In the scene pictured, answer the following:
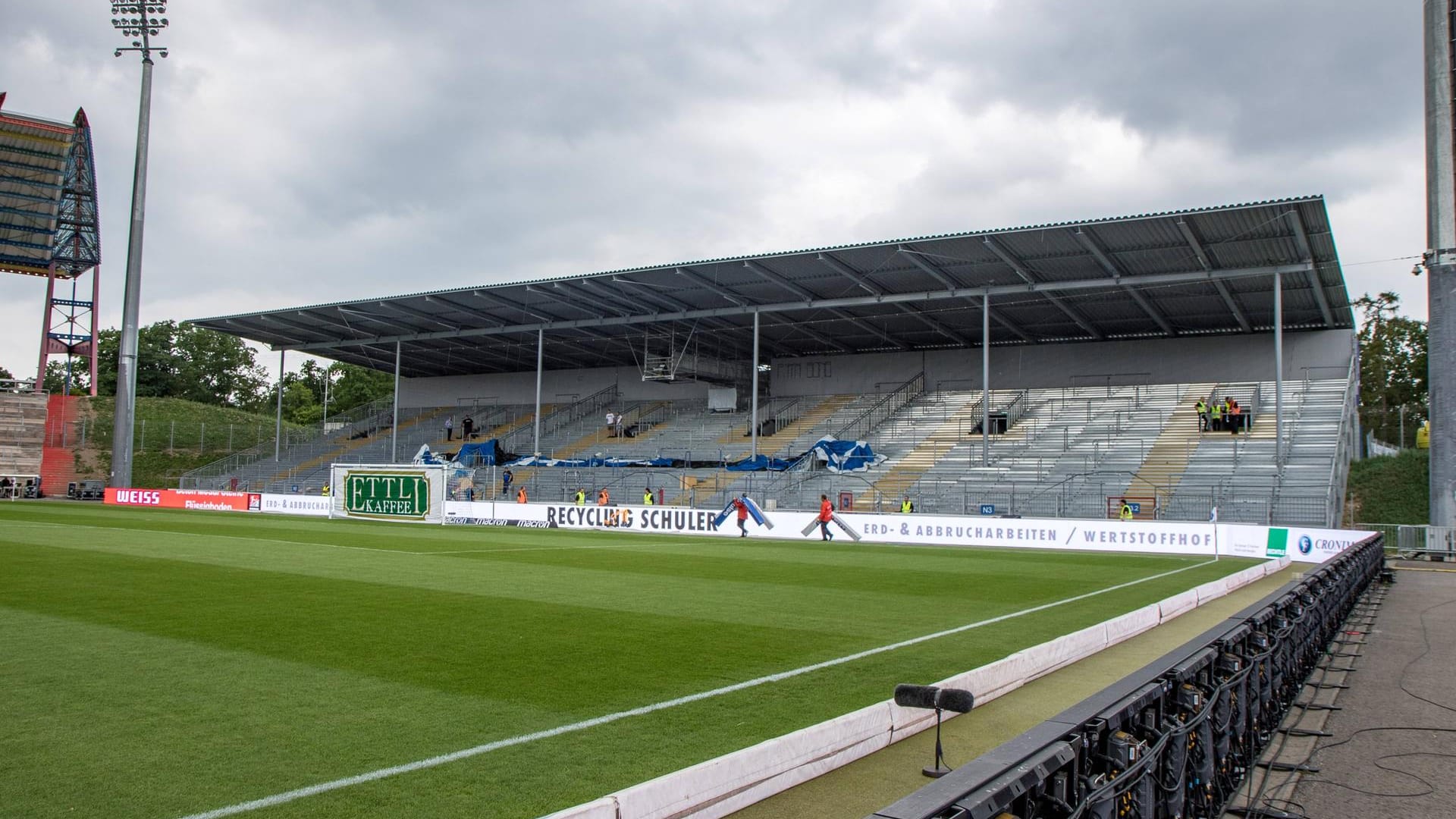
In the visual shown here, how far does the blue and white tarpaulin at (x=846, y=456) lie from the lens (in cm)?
3888

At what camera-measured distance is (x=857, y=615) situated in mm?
11992

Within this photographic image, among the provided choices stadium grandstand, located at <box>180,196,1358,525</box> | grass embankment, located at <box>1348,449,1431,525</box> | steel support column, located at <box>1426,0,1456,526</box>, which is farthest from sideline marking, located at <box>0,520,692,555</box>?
grass embankment, located at <box>1348,449,1431,525</box>

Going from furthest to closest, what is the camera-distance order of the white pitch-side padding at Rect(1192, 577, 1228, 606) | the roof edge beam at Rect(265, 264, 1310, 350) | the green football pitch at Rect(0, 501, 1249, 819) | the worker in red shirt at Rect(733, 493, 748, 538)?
the roof edge beam at Rect(265, 264, 1310, 350), the worker in red shirt at Rect(733, 493, 748, 538), the white pitch-side padding at Rect(1192, 577, 1228, 606), the green football pitch at Rect(0, 501, 1249, 819)

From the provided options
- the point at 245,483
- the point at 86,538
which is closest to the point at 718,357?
the point at 245,483

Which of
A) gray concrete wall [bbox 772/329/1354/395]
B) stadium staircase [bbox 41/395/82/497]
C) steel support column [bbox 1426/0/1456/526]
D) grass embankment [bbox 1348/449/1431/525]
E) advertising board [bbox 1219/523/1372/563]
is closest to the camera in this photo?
advertising board [bbox 1219/523/1372/563]

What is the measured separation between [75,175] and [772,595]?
60.0 metres

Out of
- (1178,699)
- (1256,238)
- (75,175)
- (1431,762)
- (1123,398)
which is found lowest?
→ (1431,762)

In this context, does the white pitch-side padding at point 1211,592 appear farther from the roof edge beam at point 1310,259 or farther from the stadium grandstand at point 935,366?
the roof edge beam at point 1310,259

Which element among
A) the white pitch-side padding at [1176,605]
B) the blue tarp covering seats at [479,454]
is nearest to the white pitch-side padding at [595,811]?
the white pitch-side padding at [1176,605]

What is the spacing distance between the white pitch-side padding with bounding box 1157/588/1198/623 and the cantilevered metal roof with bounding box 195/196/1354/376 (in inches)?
642

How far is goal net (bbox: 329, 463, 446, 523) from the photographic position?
1393 inches

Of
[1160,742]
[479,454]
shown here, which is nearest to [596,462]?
[479,454]

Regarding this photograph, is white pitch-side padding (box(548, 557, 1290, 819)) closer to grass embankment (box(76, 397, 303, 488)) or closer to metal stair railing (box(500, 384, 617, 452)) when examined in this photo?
metal stair railing (box(500, 384, 617, 452))

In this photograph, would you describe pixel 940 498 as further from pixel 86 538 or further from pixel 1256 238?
pixel 86 538
